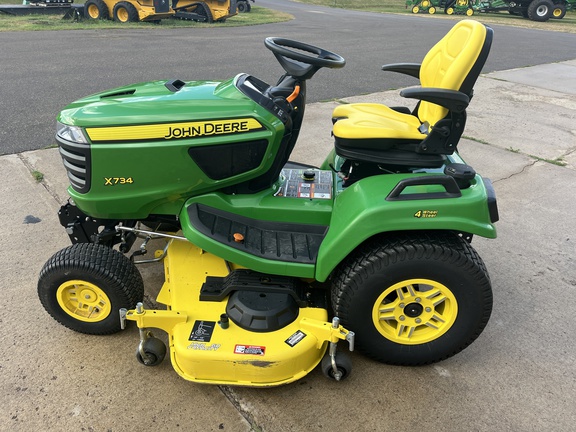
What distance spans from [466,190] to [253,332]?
1163 millimetres

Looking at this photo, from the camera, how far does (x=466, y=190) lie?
2.16 meters

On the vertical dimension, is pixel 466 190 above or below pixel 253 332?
above

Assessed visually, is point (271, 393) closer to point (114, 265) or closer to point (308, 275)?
point (308, 275)

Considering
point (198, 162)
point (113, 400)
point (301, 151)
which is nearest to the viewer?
point (113, 400)

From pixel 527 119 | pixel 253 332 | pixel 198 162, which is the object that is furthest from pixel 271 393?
pixel 527 119

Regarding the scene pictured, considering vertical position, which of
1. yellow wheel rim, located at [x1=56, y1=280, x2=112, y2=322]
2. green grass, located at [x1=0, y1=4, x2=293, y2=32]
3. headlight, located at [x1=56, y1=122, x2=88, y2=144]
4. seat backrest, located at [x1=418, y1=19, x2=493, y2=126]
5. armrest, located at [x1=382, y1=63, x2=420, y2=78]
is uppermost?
seat backrest, located at [x1=418, y1=19, x2=493, y2=126]

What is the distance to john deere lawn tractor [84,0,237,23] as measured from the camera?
13789 millimetres

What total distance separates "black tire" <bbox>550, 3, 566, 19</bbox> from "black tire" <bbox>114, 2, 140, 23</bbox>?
19.3 metres

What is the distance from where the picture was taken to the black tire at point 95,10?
1421 centimetres

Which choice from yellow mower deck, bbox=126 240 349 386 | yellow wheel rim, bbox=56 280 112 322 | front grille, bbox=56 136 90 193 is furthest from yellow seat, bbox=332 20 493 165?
yellow wheel rim, bbox=56 280 112 322

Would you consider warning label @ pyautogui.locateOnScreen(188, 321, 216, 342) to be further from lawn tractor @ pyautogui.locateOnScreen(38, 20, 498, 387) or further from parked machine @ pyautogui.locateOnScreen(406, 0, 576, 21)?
parked machine @ pyautogui.locateOnScreen(406, 0, 576, 21)

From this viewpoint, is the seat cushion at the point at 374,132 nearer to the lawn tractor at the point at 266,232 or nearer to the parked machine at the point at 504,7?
the lawn tractor at the point at 266,232

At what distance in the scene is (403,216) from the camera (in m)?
2.05

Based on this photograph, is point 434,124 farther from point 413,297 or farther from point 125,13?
point 125,13
